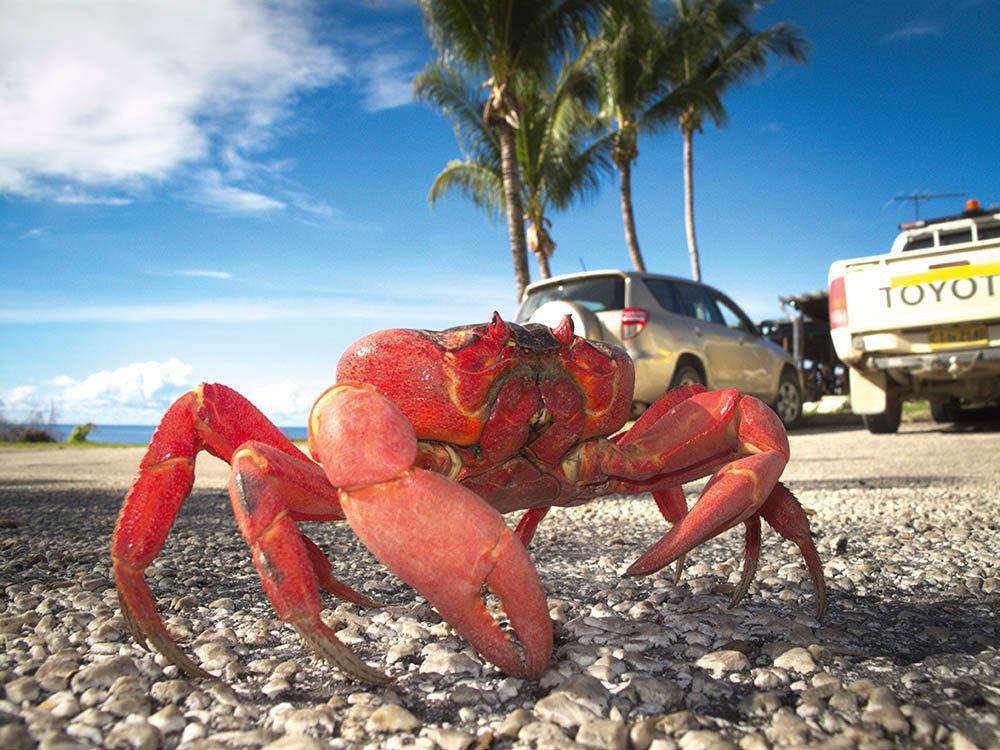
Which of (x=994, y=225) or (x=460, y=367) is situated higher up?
(x=994, y=225)

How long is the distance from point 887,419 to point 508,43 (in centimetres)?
1085

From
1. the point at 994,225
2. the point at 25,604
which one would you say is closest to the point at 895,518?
the point at 25,604

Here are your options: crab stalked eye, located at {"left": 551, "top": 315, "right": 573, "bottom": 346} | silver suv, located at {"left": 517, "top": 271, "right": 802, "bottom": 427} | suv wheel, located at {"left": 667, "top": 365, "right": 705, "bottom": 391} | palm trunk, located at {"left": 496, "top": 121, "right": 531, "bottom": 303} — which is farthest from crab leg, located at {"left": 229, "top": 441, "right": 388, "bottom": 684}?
palm trunk, located at {"left": 496, "top": 121, "right": 531, "bottom": 303}

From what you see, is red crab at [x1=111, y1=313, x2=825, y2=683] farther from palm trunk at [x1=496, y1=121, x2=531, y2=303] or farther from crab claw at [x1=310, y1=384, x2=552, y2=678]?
→ palm trunk at [x1=496, y1=121, x2=531, y2=303]

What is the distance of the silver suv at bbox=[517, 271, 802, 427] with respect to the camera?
7.98m

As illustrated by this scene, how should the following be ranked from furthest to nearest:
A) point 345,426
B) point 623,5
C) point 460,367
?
point 623,5 < point 460,367 < point 345,426

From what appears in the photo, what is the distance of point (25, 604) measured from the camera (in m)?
2.19

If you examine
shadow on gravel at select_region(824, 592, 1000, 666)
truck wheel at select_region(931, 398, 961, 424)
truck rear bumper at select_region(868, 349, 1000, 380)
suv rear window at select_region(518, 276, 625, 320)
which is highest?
suv rear window at select_region(518, 276, 625, 320)

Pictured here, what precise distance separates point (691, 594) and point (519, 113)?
15.0m

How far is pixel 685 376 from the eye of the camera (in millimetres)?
8719

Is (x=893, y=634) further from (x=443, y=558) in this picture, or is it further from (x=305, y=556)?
(x=305, y=556)

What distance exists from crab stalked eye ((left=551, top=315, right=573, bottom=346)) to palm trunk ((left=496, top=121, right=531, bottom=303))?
13.5 metres

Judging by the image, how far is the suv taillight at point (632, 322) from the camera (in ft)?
26.2

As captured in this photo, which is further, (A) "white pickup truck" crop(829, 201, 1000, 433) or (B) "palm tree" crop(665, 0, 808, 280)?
(B) "palm tree" crop(665, 0, 808, 280)
